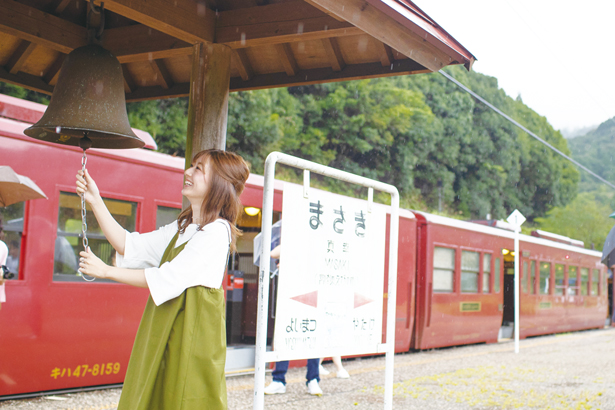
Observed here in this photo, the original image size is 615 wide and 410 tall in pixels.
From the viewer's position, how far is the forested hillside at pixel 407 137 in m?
19.8

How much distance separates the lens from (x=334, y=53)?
426cm

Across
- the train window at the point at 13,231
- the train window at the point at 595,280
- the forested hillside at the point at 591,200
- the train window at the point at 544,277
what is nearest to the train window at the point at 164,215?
the train window at the point at 13,231

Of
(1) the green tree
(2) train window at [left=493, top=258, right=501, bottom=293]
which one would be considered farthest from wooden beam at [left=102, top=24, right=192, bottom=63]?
(1) the green tree

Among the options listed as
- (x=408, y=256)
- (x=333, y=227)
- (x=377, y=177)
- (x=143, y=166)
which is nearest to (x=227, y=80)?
(x=333, y=227)

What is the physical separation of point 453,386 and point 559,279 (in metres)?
10.0

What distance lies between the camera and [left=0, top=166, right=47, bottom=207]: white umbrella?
193 inches

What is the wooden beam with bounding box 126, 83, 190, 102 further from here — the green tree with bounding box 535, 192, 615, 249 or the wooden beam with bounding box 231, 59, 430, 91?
the green tree with bounding box 535, 192, 615, 249

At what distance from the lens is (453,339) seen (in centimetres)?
1210

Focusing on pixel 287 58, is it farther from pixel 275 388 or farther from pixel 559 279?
pixel 559 279

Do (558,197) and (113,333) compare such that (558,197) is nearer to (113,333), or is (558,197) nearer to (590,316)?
(590,316)

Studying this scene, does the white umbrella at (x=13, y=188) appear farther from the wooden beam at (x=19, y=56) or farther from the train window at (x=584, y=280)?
the train window at (x=584, y=280)

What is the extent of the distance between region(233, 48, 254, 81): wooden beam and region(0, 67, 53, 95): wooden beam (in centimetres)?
146

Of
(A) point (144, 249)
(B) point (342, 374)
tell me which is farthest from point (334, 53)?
(B) point (342, 374)

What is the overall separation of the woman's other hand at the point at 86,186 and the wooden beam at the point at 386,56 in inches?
84.4
